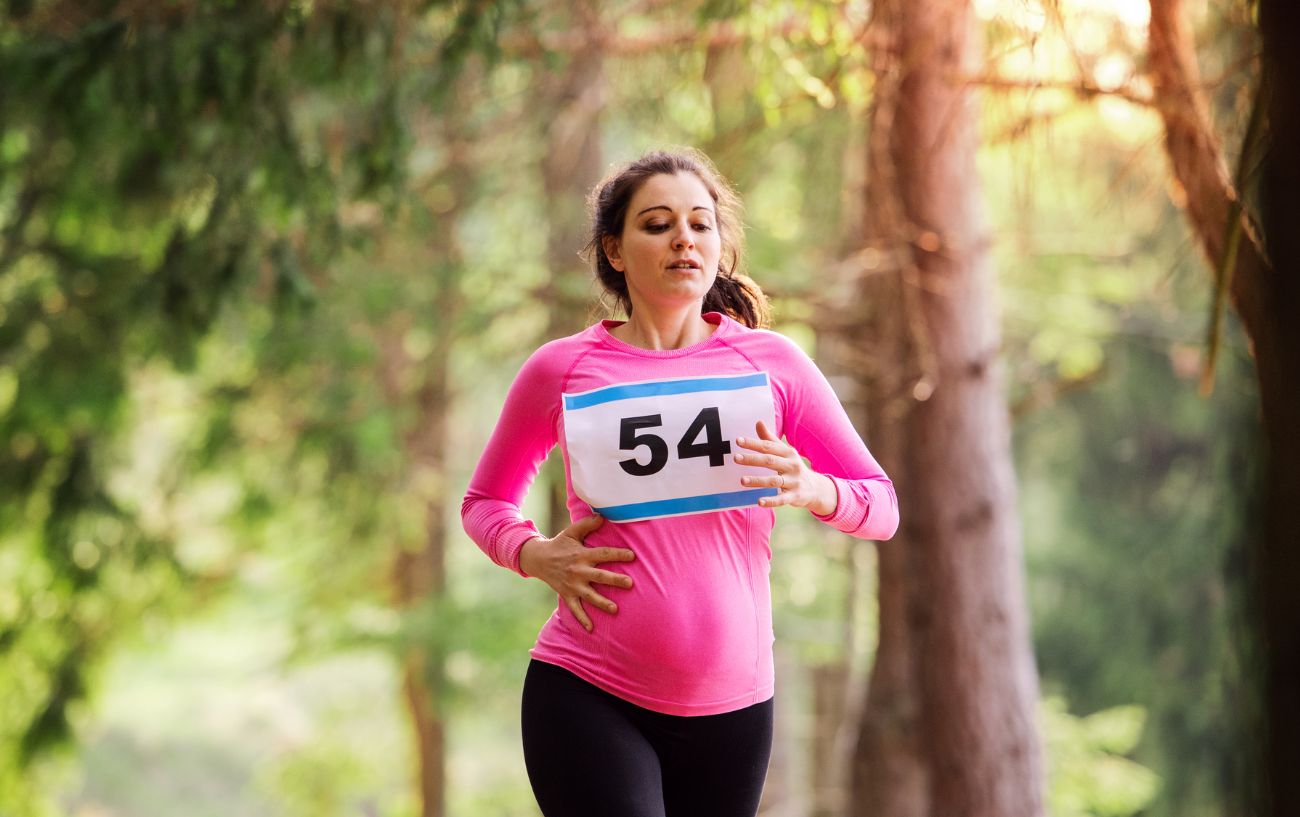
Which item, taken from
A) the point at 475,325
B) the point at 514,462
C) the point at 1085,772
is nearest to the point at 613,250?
the point at 514,462

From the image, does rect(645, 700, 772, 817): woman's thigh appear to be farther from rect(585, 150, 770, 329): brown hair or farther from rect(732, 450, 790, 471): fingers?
rect(585, 150, 770, 329): brown hair

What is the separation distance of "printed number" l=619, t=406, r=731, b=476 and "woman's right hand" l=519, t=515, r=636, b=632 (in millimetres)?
136

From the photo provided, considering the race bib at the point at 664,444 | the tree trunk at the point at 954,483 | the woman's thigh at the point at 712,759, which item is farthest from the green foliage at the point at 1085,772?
the race bib at the point at 664,444

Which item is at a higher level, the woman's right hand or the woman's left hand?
the woman's left hand

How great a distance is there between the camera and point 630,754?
7.14 feet

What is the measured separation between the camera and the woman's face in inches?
91.5

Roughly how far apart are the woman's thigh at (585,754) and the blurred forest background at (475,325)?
1.01 metres

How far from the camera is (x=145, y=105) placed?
4449 mm

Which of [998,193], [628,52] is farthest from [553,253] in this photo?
[998,193]

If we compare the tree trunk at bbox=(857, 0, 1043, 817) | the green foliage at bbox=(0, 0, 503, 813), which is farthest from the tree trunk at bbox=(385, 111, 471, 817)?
the tree trunk at bbox=(857, 0, 1043, 817)

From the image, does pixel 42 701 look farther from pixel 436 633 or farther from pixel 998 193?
pixel 998 193

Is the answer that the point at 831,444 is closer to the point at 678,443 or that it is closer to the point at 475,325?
the point at 678,443

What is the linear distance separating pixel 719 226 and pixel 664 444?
547 millimetres

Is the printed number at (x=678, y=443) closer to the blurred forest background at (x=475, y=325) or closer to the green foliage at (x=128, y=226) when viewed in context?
the blurred forest background at (x=475, y=325)
